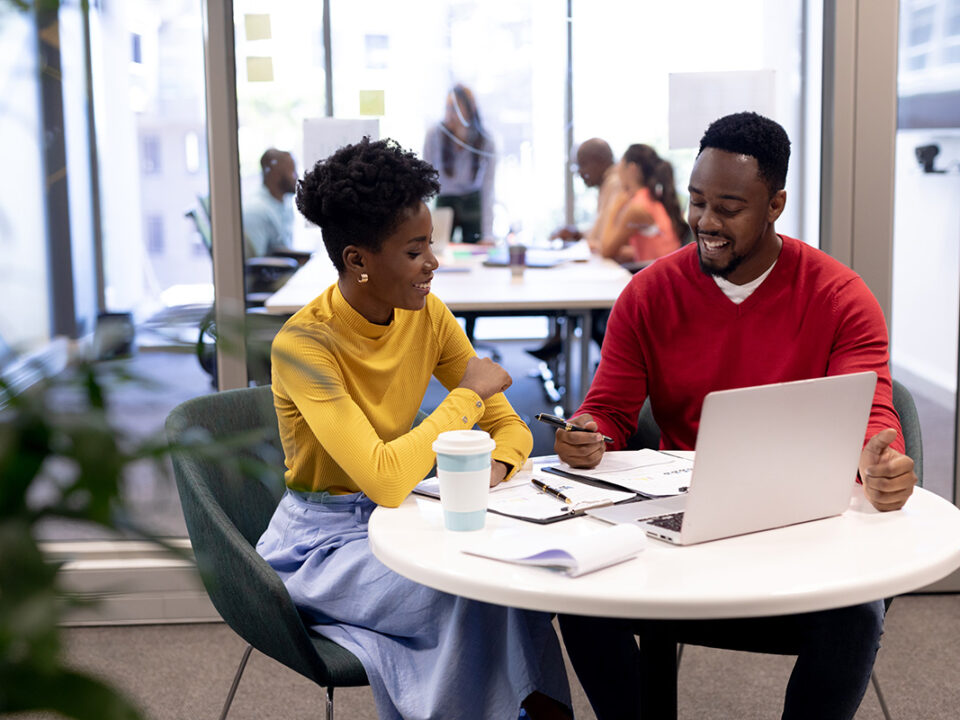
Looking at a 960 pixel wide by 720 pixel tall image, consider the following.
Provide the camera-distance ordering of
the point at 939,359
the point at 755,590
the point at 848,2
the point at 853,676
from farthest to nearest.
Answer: the point at 939,359, the point at 848,2, the point at 853,676, the point at 755,590

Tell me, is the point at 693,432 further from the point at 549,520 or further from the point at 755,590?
the point at 755,590

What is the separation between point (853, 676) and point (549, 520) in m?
0.54

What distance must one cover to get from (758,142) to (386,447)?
3.10 feet

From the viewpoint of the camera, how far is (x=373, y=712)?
2352 mm

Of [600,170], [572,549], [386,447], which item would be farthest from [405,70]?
[572,549]

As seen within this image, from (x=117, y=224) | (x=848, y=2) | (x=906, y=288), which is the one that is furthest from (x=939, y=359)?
(x=117, y=224)

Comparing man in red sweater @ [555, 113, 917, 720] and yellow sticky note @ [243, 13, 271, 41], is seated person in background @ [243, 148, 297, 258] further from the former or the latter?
man in red sweater @ [555, 113, 917, 720]

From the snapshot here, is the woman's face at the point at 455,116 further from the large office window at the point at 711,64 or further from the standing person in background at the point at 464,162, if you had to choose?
the large office window at the point at 711,64

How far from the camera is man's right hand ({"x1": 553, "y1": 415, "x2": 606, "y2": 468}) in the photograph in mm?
1660

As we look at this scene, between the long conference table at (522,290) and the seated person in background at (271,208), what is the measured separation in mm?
120

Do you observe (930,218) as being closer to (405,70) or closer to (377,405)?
(405,70)

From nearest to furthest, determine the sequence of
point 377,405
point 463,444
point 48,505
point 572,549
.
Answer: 1. point 48,505
2. point 572,549
3. point 463,444
4. point 377,405

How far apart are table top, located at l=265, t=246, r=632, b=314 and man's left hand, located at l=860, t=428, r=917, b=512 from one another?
1.59 metres

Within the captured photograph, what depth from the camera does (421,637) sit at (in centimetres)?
158
